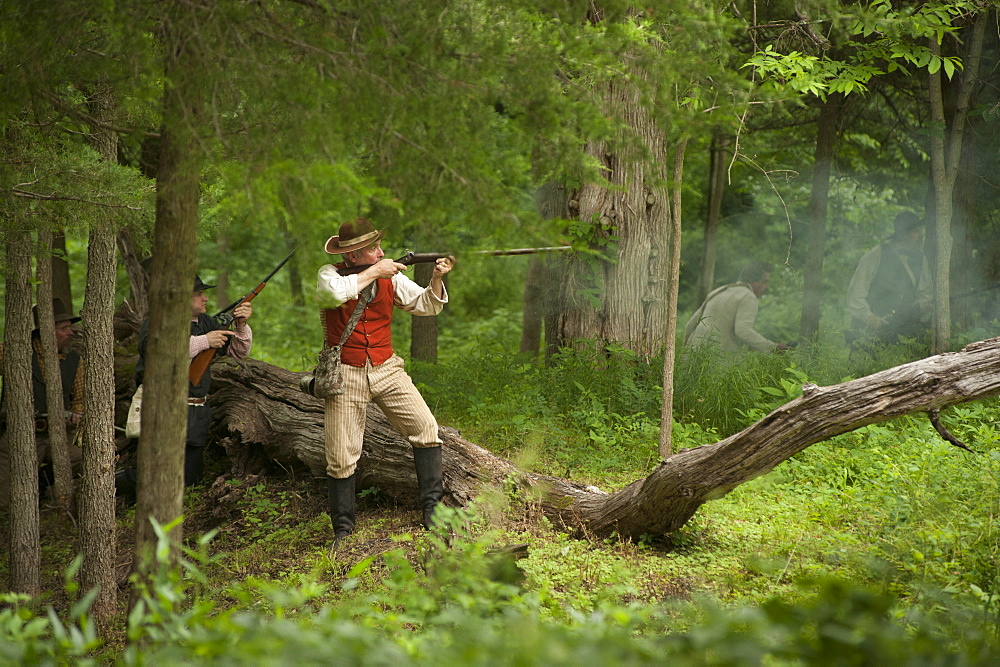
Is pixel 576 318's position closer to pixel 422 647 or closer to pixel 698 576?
pixel 698 576

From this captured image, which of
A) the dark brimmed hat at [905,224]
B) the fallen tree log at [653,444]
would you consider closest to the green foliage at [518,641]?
the fallen tree log at [653,444]

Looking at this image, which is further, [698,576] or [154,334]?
[698,576]

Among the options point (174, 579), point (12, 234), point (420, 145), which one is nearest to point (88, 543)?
point (12, 234)

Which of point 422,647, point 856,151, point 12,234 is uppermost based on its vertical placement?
point 856,151

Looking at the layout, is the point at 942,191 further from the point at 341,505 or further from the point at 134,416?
the point at 134,416

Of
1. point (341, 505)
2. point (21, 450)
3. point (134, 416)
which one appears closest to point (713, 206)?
point (341, 505)

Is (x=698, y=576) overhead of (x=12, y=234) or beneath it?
beneath

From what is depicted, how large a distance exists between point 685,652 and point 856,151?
12164 millimetres

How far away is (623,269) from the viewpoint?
865cm

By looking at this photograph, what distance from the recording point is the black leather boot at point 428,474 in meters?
5.76

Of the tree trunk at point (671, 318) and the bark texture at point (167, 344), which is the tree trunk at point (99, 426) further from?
the tree trunk at point (671, 318)

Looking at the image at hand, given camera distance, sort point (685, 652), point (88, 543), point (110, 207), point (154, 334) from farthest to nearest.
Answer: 1. point (88, 543)
2. point (110, 207)
3. point (154, 334)
4. point (685, 652)

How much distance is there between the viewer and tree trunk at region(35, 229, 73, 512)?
23.1 feet

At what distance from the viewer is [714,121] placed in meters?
3.60
